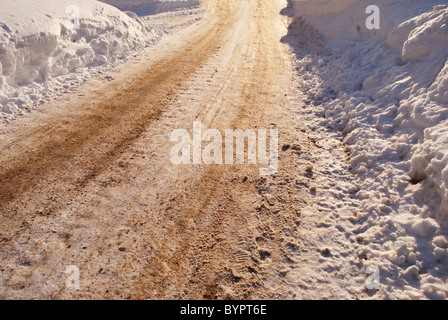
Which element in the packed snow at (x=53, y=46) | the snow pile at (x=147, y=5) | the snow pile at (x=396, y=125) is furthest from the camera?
the snow pile at (x=147, y=5)

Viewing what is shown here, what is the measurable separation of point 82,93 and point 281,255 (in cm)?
640

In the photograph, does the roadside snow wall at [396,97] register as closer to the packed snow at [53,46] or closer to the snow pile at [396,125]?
the snow pile at [396,125]

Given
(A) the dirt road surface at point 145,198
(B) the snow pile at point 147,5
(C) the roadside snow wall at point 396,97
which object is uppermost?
Result: (B) the snow pile at point 147,5

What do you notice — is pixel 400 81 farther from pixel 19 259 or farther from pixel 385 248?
pixel 19 259

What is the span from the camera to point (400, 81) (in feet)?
18.9

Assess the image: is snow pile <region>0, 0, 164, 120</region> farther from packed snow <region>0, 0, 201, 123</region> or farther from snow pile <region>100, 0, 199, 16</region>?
snow pile <region>100, 0, 199, 16</region>

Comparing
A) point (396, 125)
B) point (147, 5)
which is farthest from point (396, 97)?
point (147, 5)

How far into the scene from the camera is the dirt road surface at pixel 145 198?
3406mm

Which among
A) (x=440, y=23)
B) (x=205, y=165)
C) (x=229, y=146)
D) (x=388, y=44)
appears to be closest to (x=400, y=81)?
(x=440, y=23)

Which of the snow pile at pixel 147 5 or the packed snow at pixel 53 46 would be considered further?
the snow pile at pixel 147 5

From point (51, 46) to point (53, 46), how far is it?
0.21ft

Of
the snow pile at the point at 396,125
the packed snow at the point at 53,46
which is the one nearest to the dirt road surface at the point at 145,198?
the packed snow at the point at 53,46

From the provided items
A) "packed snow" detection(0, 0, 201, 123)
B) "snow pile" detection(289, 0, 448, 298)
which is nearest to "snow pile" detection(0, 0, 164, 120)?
"packed snow" detection(0, 0, 201, 123)

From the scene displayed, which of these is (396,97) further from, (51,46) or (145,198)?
(51,46)
